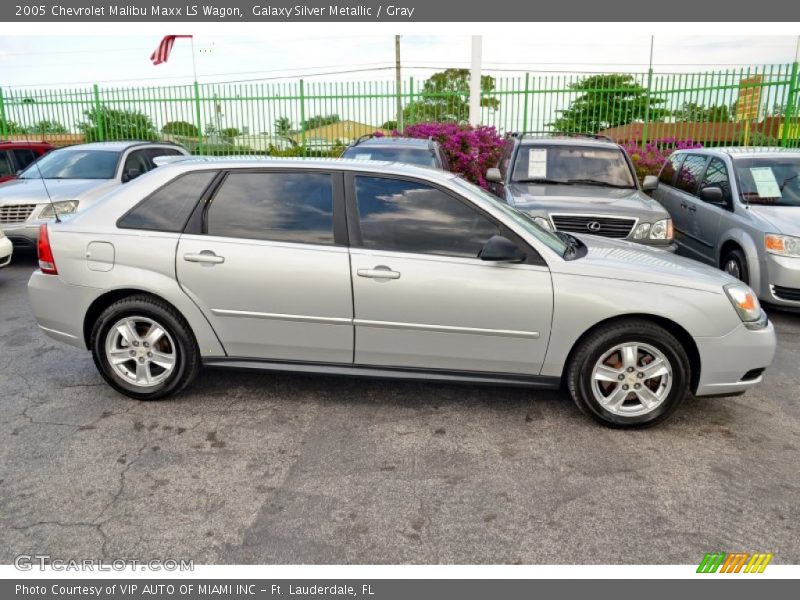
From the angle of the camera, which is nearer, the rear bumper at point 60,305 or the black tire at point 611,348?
the black tire at point 611,348

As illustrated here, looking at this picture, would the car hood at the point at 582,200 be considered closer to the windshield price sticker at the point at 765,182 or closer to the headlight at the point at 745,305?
the windshield price sticker at the point at 765,182

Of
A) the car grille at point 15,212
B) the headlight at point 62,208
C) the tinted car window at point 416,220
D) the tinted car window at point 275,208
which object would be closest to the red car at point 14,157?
the car grille at point 15,212

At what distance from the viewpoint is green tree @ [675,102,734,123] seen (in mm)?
14422

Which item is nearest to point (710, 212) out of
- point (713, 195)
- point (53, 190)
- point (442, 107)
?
point (713, 195)

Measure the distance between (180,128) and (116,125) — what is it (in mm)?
1909

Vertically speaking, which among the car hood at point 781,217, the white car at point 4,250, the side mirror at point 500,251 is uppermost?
the side mirror at point 500,251

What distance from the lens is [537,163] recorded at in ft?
27.1

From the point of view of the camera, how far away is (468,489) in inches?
133

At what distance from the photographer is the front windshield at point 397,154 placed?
31.1 feet

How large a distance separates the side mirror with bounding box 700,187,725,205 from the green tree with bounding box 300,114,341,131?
1048 cm

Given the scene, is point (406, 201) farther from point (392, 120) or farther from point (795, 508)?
point (392, 120)

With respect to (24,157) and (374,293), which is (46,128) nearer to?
(24,157)

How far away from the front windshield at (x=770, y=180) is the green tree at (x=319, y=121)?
10545mm

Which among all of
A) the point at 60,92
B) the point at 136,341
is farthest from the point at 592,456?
the point at 60,92
